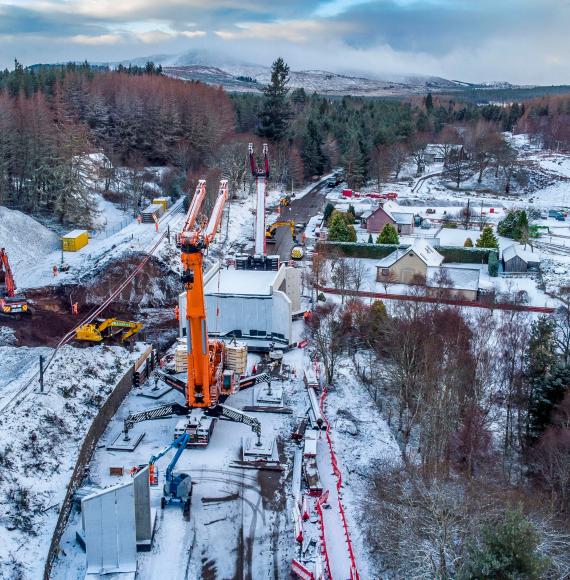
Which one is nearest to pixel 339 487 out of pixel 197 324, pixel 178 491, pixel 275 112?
pixel 178 491

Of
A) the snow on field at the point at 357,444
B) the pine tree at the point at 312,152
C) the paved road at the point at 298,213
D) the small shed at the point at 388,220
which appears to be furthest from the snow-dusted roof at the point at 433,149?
the snow on field at the point at 357,444

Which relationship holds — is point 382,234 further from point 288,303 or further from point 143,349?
point 143,349

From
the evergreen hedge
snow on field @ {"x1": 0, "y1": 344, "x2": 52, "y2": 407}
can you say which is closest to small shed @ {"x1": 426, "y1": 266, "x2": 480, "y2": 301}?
the evergreen hedge

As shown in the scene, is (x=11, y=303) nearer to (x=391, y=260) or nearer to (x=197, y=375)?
(x=197, y=375)

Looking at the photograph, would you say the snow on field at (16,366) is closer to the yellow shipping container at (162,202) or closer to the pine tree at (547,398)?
the pine tree at (547,398)

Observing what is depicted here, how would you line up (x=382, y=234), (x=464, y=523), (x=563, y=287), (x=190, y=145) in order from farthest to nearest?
(x=190, y=145), (x=382, y=234), (x=563, y=287), (x=464, y=523)

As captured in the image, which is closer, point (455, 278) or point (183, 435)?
point (183, 435)

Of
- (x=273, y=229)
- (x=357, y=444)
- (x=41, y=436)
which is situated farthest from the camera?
(x=273, y=229)

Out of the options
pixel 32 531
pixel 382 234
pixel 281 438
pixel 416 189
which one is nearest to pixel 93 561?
pixel 32 531
